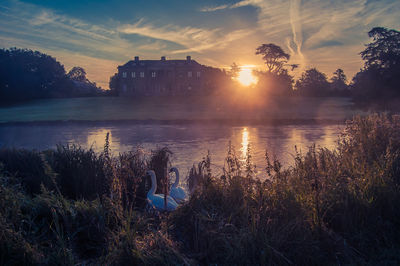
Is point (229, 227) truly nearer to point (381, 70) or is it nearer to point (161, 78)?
point (381, 70)

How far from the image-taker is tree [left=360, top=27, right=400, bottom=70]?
46812mm

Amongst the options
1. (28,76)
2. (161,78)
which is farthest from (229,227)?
(161,78)

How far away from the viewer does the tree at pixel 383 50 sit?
→ 46.8 m

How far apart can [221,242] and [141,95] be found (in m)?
68.6

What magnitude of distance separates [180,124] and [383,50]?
107 feet

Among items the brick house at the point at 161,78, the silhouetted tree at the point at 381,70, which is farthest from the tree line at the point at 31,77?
the silhouetted tree at the point at 381,70

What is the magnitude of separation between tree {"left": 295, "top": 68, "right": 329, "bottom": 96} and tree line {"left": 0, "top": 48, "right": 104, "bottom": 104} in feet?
136

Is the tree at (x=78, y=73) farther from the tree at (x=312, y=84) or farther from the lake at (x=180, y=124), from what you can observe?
the tree at (x=312, y=84)

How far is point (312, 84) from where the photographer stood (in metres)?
66.4

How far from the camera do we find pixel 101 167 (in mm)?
7641

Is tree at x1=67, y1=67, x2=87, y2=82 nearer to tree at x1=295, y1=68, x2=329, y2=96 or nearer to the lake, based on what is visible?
the lake

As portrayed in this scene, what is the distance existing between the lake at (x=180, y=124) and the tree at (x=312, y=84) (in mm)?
5704

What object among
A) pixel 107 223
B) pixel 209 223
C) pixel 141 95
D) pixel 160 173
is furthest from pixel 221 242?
pixel 141 95

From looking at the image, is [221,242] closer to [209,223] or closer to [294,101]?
[209,223]
